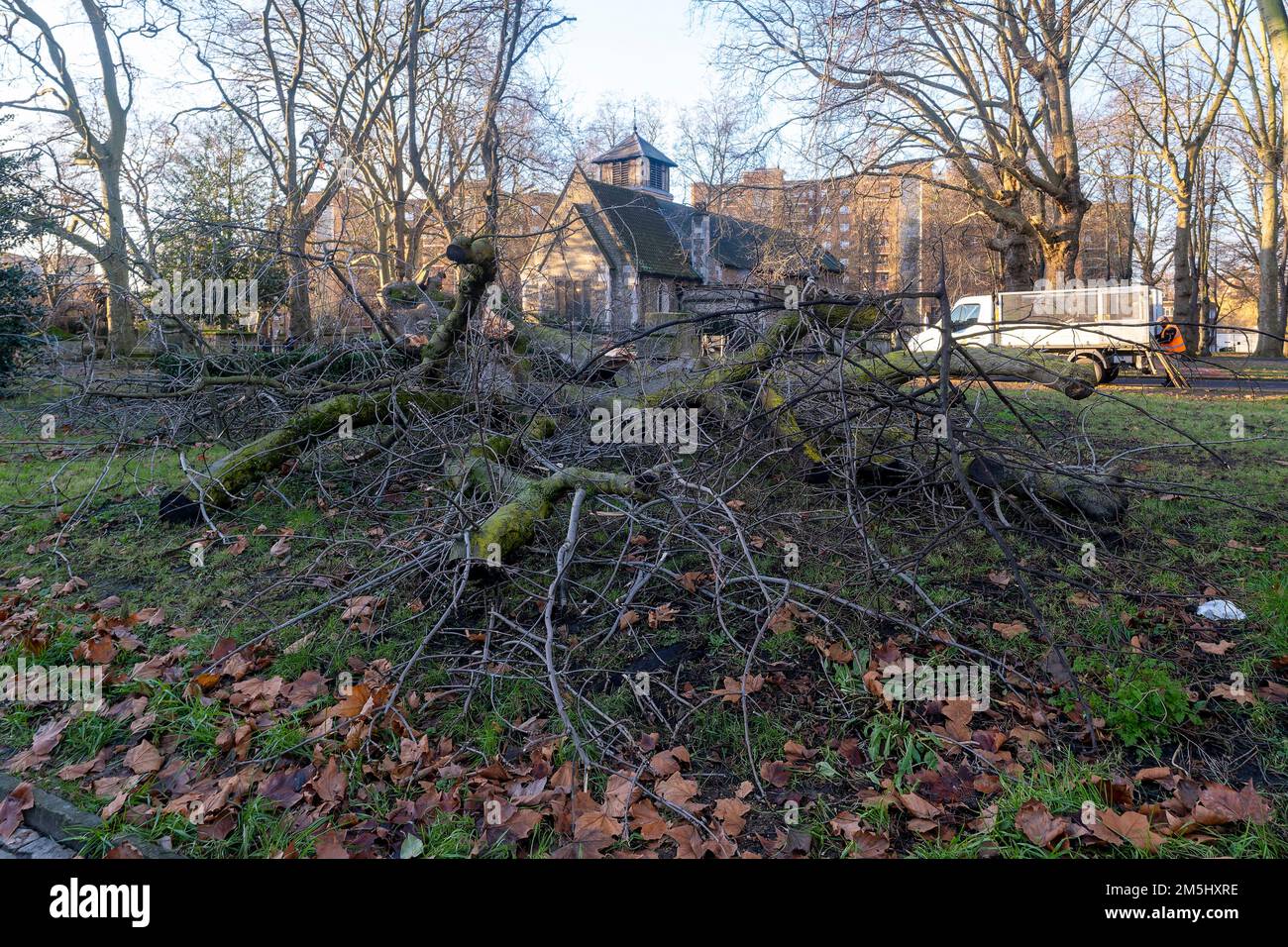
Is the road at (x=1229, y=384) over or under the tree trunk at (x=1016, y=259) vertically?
under

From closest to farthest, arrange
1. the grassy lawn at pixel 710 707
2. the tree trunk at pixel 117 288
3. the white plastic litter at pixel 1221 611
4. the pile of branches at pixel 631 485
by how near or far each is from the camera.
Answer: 1. the grassy lawn at pixel 710 707
2. the pile of branches at pixel 631 485
3. the white plastic litter at pixel 1221 611
4. the tree trunk at pixel 117 288

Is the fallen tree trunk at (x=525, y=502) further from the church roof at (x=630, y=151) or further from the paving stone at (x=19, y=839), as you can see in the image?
the church roof at (x=630, y=151)

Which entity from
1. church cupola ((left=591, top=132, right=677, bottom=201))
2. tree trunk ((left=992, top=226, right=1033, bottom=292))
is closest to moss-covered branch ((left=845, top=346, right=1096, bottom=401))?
tree trunk ((left=992, top=226, right=1033, bottom=292))

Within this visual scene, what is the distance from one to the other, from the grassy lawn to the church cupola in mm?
44768

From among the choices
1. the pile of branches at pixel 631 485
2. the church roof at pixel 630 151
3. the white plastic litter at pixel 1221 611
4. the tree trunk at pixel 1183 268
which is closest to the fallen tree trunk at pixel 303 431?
the pile of branches at pixel 631 485

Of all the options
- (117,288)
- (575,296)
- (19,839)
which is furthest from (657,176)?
(19,839)

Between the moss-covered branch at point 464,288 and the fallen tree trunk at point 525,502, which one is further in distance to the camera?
the moss-covered branch at point 464,288

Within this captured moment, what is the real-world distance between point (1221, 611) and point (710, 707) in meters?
2.76

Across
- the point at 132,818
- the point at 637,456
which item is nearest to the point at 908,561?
the point at 637,456

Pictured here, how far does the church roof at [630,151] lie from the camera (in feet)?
155

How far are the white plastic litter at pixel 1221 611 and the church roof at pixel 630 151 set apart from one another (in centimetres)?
4672

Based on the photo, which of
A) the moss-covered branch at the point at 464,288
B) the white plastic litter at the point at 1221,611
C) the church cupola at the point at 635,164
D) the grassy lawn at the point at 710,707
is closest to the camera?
the grassy lawn at the point at 710,707

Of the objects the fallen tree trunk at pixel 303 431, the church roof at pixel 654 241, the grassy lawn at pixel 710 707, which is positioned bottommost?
the grassy lawn at pixel 710 707

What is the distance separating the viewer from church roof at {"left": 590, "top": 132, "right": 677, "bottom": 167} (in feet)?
155
